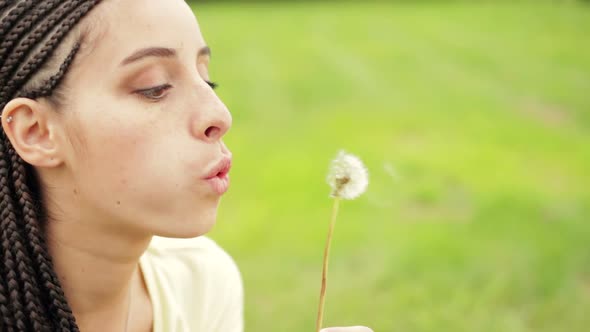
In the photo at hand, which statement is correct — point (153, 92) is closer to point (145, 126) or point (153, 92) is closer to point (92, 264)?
point (145, 126)

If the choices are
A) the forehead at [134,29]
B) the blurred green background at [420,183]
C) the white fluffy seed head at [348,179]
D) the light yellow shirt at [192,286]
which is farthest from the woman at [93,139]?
the blurred green background at [420,183]

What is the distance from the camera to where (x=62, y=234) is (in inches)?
71.5

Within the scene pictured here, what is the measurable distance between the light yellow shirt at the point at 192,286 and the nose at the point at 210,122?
67cm

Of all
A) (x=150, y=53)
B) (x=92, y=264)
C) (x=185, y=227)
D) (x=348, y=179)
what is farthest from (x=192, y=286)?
(x=150, y=53)

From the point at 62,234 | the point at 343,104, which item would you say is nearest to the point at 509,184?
the point at 343,104

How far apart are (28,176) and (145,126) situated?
0.38 m

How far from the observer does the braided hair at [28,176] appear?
1.67 metres

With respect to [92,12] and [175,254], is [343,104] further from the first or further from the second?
[92,12]

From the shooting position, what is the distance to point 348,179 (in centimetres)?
180

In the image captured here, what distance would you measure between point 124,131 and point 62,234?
0.37 meters

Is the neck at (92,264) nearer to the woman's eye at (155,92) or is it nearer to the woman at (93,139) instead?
the woman at (93,139)

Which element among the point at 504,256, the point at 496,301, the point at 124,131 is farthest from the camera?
the point at 504,256

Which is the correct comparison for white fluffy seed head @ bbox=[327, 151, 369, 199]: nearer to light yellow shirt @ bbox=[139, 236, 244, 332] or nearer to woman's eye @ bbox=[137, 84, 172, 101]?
woman's eye @ bbox=[137, 84, 172, 101]

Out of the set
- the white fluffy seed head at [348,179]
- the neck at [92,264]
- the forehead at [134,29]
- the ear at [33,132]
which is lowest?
the neck at [92,264]
